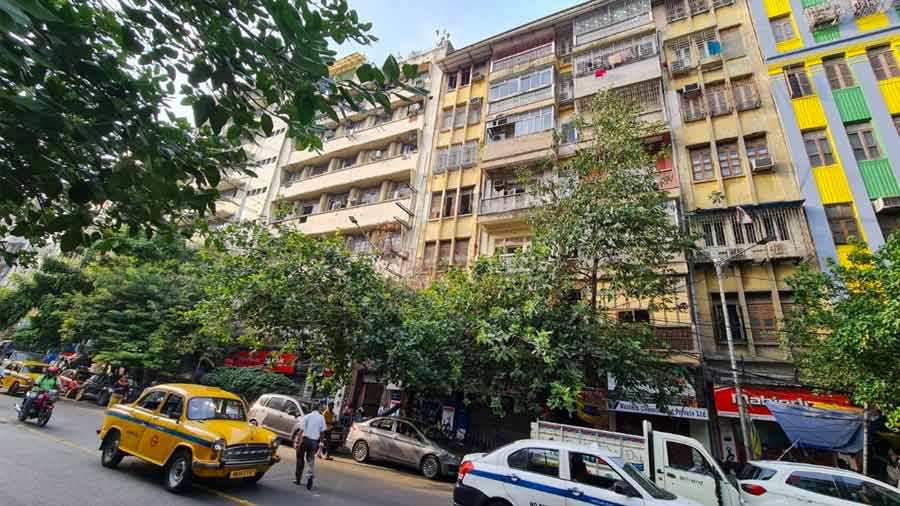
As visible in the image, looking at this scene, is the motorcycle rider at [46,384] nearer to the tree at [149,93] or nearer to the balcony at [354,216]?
the balcony at [354,216]

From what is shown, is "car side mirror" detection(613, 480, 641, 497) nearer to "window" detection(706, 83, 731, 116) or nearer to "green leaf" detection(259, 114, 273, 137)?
"green leaf" detection(259, 114, 273, 137)

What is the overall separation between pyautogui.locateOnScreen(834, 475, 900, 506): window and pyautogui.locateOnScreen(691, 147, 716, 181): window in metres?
11.3

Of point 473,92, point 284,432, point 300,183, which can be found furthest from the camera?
point 300,183

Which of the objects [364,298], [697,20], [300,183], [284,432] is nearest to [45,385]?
[284,432]

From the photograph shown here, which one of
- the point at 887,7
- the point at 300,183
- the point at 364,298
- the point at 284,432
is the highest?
the point at 887,7

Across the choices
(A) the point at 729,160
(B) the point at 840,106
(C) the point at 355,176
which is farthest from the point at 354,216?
(B) the point at 840,106

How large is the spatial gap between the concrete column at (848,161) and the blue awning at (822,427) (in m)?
5.68

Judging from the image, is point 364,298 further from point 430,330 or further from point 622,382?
point 622,382

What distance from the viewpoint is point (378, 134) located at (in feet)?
82.9

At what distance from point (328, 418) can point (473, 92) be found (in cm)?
1881

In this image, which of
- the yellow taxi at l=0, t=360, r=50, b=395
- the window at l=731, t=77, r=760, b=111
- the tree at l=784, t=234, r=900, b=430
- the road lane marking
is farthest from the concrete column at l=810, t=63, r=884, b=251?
the yellow taxi at l=0, t=360, r=50, b=395

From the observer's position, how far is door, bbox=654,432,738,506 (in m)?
6.87

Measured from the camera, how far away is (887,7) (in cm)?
1511

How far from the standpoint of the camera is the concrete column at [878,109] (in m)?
13.4
